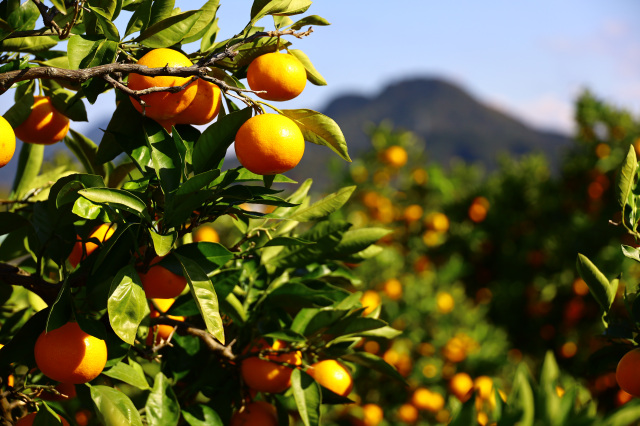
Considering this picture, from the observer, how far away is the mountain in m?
36.2

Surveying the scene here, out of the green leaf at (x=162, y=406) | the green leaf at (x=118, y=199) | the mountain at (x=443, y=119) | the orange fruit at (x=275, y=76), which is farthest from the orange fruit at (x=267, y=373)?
the mountain at (x=443, y=119)

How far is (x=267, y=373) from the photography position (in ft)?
2.86

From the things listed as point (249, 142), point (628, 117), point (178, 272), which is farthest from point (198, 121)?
point (628, 117)

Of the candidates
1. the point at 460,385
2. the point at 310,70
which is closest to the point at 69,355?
the point at 310,70

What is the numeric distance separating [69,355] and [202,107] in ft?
1.25

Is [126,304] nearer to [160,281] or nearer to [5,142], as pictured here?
[160,281]

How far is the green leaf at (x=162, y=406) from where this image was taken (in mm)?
801

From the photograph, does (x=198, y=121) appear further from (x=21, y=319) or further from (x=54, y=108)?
(x=21, y=319)

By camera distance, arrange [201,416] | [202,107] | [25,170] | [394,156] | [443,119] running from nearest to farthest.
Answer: [202,107] < [201,416] < [25,170] < [394,156] < [443,119]

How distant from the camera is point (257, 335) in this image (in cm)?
95

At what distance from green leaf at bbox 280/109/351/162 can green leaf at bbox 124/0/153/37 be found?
0.79ft

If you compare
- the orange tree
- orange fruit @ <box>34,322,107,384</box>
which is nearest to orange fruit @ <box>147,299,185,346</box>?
the orange tree

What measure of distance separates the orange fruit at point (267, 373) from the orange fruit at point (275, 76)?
44 centimetres

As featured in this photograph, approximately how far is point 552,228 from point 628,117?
0.94 metres
